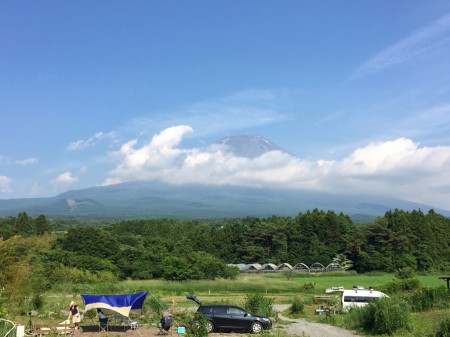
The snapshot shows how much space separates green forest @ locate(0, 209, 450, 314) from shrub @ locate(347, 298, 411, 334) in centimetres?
3309

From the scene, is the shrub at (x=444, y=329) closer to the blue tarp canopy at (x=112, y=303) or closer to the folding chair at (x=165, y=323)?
the folding chair at (x=165, y=323)

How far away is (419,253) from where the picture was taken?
73938mm

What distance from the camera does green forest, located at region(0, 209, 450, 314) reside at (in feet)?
183

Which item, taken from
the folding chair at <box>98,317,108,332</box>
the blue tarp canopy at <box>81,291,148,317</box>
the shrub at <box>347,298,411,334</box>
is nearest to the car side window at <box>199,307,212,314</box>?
the blue tarp canopy at <box>81,291,148,317</box>

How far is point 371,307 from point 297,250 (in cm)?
5978

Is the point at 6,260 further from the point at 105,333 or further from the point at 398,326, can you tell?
the point at 398,326

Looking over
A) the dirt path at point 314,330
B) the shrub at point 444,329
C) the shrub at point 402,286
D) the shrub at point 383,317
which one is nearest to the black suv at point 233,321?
the dirt path at point 314,330

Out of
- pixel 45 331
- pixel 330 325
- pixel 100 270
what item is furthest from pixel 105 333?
pixel 100 270

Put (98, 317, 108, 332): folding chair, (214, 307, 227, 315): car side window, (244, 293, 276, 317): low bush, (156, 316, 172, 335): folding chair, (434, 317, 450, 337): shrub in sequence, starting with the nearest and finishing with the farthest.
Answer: (434, 317, 450, 337): shrub
(156, 316, 172, 335): folding chair
(98, 317, 108, 332): folding chair
(214, 307, 227, 315): car side window
(244, 293, 276, 317): low bush

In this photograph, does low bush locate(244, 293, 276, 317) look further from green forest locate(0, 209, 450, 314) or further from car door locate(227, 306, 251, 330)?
green forest locate(0, 209, 450, 314)

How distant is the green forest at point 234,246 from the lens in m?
55.7

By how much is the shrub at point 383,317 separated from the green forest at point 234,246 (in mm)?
33088

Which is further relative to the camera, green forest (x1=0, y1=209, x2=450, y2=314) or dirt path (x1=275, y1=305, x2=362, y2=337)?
green forest (x1=0, y1=209, x2=450, y2=314)

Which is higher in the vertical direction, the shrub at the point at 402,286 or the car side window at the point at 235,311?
the car side window at the point at 235,311
